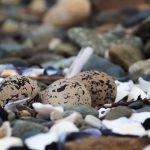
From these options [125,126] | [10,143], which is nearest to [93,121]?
[125,126]

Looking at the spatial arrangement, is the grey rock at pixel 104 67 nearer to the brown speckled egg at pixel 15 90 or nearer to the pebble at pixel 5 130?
the brown speckled egg at pixel 15 90

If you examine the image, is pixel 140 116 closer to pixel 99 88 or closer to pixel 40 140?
pixel 99 88

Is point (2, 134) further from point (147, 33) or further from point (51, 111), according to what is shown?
point (147, 33)

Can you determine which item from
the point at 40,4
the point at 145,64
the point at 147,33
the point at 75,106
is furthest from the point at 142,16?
the point at 40,4

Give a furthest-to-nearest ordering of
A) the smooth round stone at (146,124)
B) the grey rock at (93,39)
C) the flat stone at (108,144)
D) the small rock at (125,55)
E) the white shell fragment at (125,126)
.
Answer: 1. the grey rock at (93,39)
2. the small rock at (125,55)
3. the smooth round stone at (146,124)
4. the white shell fragment at (125,126)
5. the flat stone at (108,144)

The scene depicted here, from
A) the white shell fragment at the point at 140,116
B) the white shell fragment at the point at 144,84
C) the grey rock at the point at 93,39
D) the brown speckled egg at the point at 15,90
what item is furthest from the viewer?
the grey rock at the point at 93,39

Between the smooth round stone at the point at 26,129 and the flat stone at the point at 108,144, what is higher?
the smooth round stone at the point at 26,129

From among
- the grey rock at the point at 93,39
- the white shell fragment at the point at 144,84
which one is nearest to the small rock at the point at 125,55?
the grey rock at the point at 93,39
